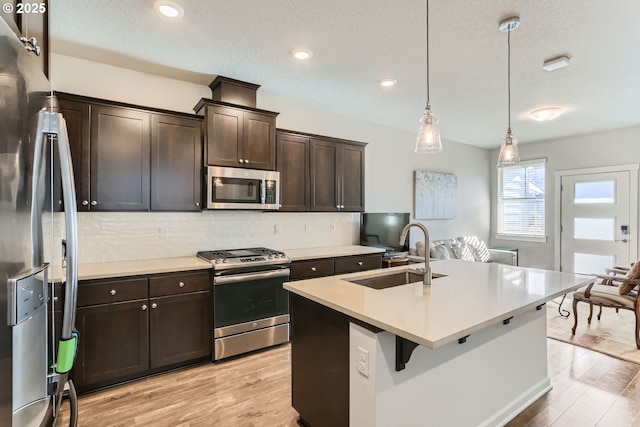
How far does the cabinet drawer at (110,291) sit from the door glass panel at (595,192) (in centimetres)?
679

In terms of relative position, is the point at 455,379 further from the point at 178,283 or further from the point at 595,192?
the point at 595,192

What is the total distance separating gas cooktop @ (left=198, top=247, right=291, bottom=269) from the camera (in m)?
2.88

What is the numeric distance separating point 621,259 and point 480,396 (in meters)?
5.08

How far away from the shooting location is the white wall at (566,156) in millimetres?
5105

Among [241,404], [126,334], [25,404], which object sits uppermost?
[25,404]

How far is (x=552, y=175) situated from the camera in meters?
5.92

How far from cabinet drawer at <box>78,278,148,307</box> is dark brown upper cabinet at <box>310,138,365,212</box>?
201cm

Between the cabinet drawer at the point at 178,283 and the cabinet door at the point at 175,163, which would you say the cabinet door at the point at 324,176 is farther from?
the cabinet drawer at the point at 178,283

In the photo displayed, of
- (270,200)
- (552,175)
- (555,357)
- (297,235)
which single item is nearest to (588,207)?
(552,175)

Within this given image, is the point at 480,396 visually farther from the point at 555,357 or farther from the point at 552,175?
the point at 552,175

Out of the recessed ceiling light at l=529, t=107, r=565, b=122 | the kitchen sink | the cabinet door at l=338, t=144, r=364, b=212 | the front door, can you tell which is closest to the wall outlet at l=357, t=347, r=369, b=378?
the kitchen sink

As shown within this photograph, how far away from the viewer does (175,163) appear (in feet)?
9.88

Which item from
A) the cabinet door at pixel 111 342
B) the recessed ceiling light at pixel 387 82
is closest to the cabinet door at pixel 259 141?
the recessed ceiling light at pixel 387 82

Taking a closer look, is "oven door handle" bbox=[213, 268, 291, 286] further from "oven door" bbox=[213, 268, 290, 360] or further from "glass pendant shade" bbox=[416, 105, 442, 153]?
"glass pendant shade" bbox=[416, 105, 442, 153]
